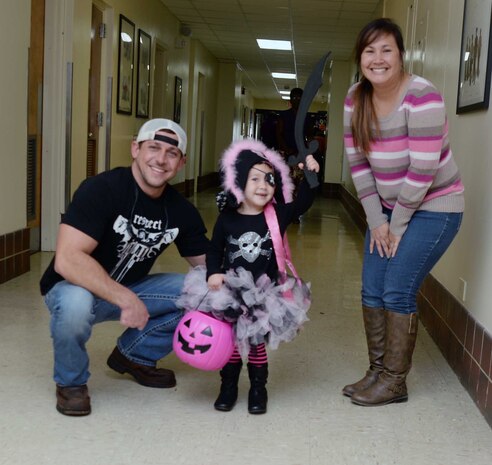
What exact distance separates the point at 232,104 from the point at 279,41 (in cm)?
375

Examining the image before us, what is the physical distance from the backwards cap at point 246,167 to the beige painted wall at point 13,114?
2.18 metres

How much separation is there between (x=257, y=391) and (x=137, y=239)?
66 cm

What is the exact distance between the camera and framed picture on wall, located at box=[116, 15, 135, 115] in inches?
277

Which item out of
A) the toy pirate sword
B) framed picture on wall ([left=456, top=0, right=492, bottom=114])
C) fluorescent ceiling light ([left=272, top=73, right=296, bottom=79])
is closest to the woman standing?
the toy pirate sword

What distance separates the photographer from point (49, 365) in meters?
2.85

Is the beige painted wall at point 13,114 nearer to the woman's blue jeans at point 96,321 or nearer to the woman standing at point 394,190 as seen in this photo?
the woman's blue jeans at point 96,321

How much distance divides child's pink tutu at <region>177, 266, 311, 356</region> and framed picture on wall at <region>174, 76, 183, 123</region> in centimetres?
780

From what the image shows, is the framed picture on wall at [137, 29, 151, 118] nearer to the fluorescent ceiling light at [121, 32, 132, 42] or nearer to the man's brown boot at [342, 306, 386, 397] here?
the fluorescent ceiling light at [121, 32, 132, 42]

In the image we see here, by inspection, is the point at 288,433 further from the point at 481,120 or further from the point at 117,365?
the point at 481,120

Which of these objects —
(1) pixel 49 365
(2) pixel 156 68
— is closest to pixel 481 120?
(1) pixel 49 365

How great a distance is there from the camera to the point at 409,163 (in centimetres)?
246

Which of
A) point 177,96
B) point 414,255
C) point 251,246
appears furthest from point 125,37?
point 414,255

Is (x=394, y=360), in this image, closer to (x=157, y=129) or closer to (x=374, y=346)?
(x=374, y=346)

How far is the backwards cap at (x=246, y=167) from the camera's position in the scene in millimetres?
2434
